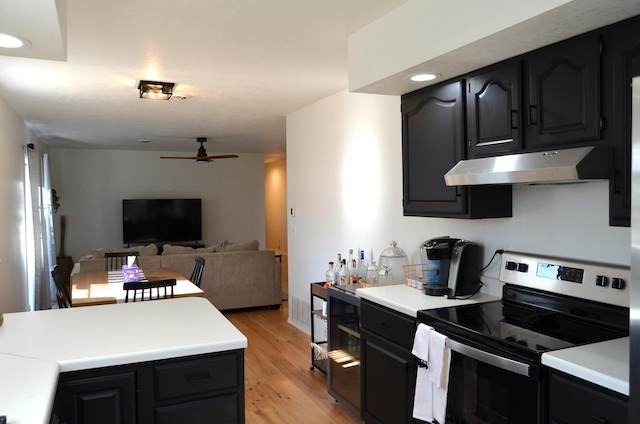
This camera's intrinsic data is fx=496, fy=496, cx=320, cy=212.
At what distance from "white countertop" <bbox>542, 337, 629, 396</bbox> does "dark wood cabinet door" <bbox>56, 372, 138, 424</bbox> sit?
154 centimetres

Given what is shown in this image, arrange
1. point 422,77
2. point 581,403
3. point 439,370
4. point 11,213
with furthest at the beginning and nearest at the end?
point 11,213
point 422,77
point 439,370
point 581,403

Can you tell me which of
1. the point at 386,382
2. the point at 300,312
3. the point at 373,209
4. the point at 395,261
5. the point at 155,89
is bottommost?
the point at 300,312

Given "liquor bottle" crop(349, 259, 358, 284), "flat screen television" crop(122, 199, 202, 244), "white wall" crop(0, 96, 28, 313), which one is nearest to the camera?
"liquor bottle" crop(349, 259, 358, 284)

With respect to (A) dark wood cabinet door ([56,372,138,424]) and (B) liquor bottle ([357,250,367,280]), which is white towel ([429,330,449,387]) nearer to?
(A) dark wood cabinet door ([56,372,138,424])

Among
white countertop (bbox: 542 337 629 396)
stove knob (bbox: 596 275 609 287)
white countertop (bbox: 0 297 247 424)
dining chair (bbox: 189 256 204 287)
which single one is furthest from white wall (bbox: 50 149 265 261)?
white countertop (bbox: 542 337 629 396)

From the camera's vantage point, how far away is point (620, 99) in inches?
71.0

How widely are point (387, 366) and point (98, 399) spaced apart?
5.12 feet

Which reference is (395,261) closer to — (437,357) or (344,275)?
(344,275)

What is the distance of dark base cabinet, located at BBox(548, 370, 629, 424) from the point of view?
5.08 feet

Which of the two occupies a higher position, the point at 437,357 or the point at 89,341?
the point at 89,341

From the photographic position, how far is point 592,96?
6.26ft

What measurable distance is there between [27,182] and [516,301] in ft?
18.2

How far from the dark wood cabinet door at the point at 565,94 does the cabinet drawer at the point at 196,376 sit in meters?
1.61

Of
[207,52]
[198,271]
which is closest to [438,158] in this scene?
[207,52]
